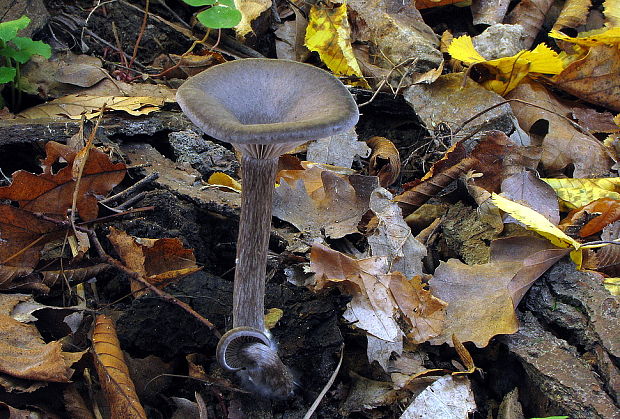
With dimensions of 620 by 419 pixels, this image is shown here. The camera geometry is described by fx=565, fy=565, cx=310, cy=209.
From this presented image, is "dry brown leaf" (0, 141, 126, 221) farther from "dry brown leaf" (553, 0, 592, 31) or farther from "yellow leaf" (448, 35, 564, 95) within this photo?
"dry brown leaf" (553, 0, 592, 31)

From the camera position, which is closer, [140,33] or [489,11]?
[140,33]

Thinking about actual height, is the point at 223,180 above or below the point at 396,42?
below

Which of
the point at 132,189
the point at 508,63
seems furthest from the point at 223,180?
the point at 508,63

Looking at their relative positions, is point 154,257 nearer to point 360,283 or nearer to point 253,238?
point 253,238

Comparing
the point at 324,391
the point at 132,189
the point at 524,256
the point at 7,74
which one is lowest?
the point at 324,391

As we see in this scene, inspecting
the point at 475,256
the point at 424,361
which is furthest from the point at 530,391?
the point at 475,256

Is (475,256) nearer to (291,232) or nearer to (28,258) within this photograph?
(291,232)

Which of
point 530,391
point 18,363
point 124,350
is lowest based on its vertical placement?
point 530,391

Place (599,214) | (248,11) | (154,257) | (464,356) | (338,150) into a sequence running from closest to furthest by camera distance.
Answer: (464,356) < (154,257) < (599,214) < (338,150) < (248,11)
